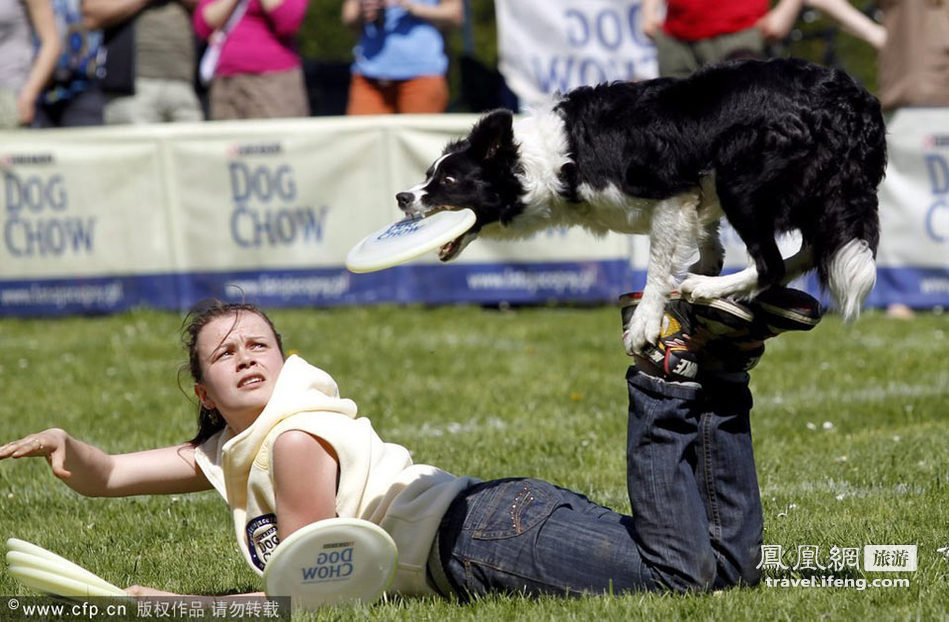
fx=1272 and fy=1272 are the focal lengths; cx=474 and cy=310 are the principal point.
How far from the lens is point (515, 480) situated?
12.4 feet

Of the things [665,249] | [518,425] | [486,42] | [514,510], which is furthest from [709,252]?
[486,42]

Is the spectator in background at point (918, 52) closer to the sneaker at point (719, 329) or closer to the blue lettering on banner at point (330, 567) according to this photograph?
the sneaker at point (719, 329)

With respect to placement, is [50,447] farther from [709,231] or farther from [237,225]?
[237,225]

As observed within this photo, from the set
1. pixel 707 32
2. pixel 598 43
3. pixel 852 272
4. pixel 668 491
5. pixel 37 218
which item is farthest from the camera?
pixel 598 43

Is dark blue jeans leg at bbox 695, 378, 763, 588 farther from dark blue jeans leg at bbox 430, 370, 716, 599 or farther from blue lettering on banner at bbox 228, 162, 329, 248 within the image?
blue lettering on banner at bbox 228, 162, 329, 248

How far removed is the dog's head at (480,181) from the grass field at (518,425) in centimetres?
116

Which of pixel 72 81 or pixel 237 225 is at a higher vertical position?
pixel 72 81

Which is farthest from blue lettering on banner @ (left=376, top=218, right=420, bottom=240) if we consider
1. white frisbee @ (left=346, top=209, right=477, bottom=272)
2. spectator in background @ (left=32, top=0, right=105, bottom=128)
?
spectator in background @ (left=32, top=0, right=105, bottom=128)

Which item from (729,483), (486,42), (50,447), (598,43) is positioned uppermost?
(598,43)

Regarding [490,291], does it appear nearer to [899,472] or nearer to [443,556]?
[899,472]

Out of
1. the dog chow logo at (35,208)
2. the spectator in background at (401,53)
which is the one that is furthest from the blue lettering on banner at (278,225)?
the dog chow logo at (35,208)

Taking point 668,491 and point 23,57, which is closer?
point 668,491

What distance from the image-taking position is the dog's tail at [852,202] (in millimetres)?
3422

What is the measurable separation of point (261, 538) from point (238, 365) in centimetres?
49
